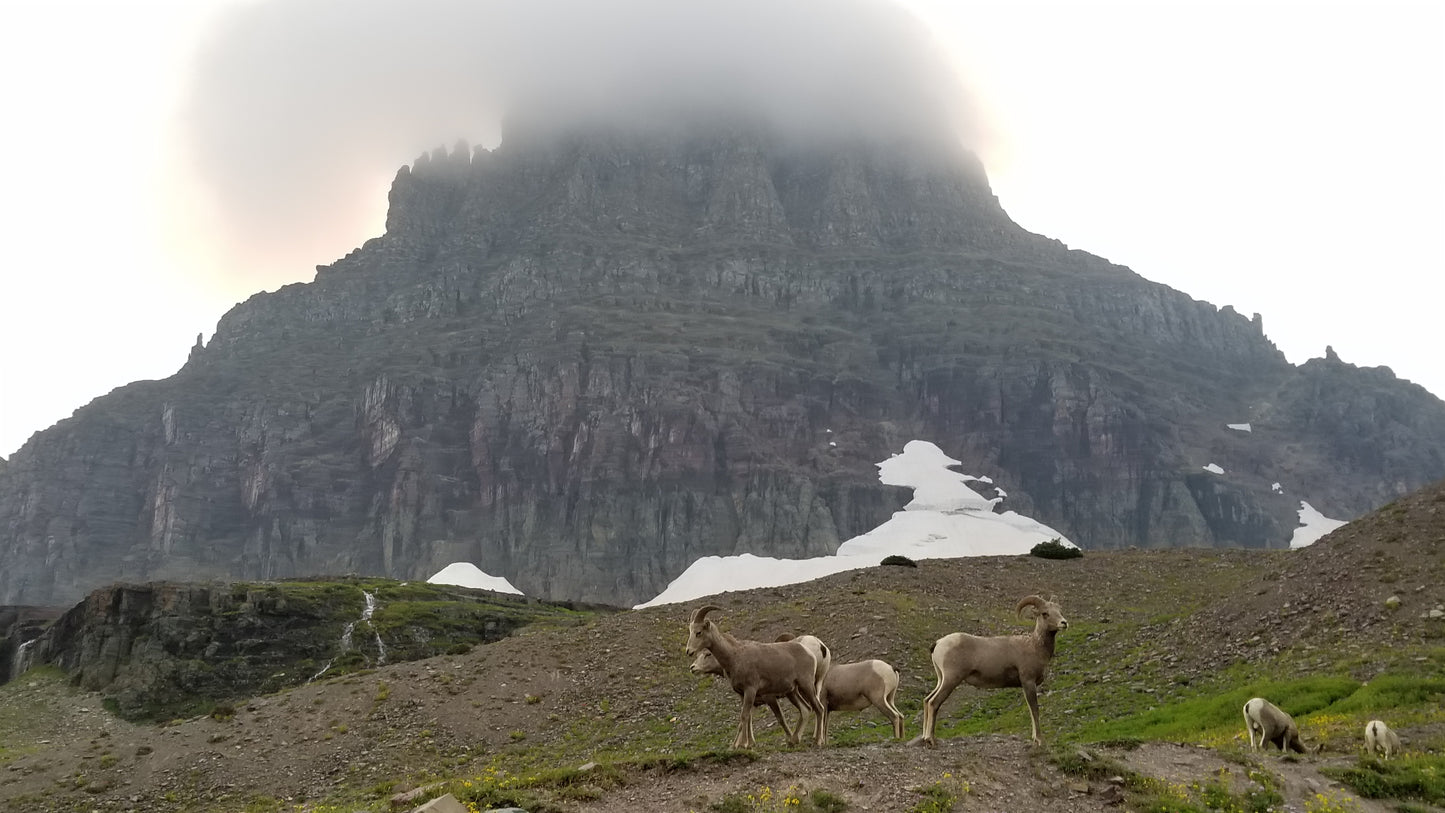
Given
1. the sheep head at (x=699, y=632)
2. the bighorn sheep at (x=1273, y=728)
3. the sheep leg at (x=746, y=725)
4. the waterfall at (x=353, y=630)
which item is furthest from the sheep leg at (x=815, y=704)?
the waterfall at (x=353, y=630)

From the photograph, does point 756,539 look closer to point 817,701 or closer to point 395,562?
point 395,562

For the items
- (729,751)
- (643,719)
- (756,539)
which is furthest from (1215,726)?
(756,539)

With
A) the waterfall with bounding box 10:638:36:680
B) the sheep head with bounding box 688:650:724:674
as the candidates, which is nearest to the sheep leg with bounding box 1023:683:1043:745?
the sheep head with bounding box 688:650:724:674

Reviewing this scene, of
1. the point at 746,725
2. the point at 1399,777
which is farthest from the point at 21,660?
the point at 1399,777

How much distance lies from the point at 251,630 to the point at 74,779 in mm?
44942

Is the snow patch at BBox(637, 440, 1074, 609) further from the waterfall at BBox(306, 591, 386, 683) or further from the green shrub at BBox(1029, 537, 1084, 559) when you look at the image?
the green shrub at BBox(1029, 537, 1084, 559)

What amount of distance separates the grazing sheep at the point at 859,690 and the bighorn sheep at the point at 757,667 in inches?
21.5

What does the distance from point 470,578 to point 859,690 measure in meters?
177

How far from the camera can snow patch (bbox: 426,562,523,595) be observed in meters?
182

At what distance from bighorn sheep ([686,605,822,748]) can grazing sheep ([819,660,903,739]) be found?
1.79 ft

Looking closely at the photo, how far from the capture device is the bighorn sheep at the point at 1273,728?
719 inches

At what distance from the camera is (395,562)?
195750mm

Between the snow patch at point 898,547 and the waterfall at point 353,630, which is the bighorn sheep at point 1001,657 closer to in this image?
the waterfall at point 353,630

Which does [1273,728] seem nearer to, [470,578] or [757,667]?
[757,667]
